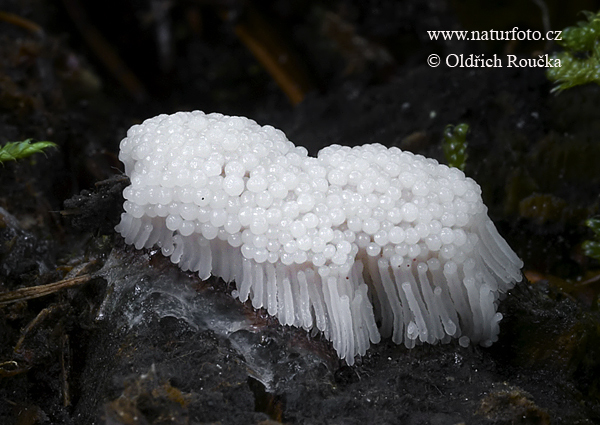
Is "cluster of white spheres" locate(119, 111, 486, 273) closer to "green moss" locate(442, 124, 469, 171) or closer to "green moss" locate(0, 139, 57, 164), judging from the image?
"green moss" locate(0, 139, 57, 164)

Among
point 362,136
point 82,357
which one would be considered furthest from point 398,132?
point 82,357

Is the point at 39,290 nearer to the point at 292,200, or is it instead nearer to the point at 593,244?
the point at 292,200

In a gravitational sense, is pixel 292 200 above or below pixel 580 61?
below

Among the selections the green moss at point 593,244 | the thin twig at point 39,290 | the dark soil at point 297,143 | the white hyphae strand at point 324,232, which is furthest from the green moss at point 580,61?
the thin twig at point 39,290

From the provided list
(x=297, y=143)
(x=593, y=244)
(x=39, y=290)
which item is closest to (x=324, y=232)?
(x=39, y=290)

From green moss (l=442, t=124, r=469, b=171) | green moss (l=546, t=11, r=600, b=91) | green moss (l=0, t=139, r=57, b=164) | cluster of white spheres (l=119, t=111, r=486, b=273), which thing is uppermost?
green moss (l=546, t=11, r=600, b=91)

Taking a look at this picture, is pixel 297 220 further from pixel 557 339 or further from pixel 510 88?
pixel 510 88

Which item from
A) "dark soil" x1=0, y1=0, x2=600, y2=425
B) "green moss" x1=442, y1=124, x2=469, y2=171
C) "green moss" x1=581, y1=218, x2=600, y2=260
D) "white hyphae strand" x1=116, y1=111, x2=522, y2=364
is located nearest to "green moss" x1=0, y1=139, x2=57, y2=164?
"dark soil" x1=0, y1=0, x2=600, y2=425
